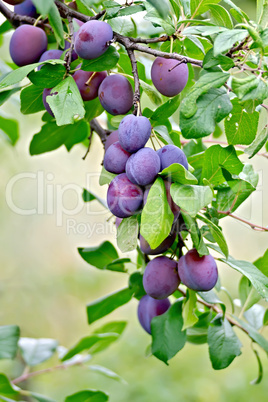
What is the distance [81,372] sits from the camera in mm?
2266

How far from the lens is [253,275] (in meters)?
0.52

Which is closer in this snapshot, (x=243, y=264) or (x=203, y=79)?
(x=203, y=79)

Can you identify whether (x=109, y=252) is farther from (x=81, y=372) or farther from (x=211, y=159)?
(x=81, y=372)

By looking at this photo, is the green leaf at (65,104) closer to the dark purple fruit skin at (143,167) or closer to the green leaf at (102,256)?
the dark purple fruit skin at (143,167)

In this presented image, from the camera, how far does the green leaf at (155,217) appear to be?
1.39ft

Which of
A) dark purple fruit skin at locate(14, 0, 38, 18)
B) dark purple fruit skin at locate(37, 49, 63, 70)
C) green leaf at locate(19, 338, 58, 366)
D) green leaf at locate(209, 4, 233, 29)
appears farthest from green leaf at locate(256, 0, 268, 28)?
green leaf at locate(19, 338, 58, 366)

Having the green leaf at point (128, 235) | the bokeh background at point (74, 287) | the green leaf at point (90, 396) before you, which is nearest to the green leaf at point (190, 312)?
the green leaf at point (128, 235)

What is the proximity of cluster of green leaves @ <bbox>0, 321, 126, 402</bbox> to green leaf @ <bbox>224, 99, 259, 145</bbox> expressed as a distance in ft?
1.43

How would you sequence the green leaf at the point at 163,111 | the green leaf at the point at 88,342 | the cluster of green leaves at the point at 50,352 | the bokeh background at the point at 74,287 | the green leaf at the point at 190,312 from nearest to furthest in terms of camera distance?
the green leaf at the point at 163,111
the green leaf at the point at 190,312
the cluster of green leaves at the point at 50,352
the green leaf at the point at 88,342
the bokeh background at the point at 74,287

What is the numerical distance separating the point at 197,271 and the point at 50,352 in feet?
1.55

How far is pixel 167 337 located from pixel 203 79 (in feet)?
1.15

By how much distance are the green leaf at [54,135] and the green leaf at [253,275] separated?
0.35 metres

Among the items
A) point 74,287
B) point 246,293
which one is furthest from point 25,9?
point 74,287

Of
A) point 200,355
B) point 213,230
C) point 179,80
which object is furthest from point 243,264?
point 200,355
